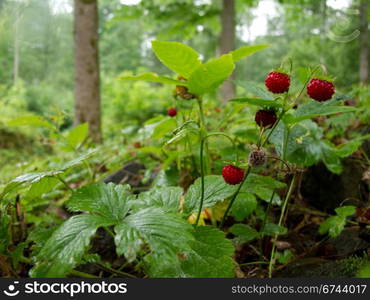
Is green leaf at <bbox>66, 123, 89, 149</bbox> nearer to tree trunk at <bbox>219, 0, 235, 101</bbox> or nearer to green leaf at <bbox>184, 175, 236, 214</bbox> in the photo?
green leaf at <bbox>184, 175, 236, 214</bbox>

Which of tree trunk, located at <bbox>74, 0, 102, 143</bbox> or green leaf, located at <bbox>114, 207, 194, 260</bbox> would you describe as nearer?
green leaf, located at <bbox>114, 207, 194, 260</bbox>

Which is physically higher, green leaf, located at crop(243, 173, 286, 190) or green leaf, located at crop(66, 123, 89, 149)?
green leaf, located at crop(66, 123, 89, 149)

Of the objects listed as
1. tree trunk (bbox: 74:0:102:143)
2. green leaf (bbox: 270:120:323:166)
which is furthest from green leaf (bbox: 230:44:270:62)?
tree trunk (bbox: 74:0:102:143)

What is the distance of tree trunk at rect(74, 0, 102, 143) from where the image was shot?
139 inches

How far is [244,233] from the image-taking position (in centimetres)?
100

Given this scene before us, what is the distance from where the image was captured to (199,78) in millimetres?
888

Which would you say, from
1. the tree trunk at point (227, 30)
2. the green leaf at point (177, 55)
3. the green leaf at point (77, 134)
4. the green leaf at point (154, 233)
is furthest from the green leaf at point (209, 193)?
the tree trunk at point (227, 30)

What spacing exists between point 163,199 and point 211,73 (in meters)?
0.37

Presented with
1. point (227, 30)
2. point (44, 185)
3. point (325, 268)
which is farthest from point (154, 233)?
point (227, 30)

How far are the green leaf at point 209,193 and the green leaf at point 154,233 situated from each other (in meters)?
0.13

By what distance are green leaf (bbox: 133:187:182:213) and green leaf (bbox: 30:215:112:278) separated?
6.0 inches

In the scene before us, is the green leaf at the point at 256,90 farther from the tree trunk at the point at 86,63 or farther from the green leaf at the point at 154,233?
the tree trunk at the point at 86,63

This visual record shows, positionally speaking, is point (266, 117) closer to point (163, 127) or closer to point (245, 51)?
point (245, 51)

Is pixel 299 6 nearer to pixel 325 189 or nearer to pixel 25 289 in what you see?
pixel 325 189
